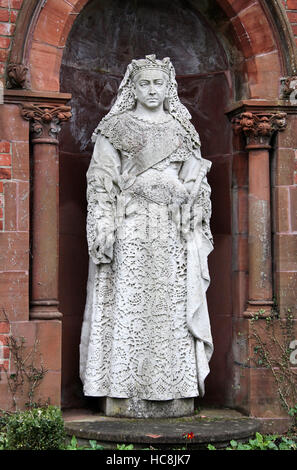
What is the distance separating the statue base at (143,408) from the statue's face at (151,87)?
103 inches

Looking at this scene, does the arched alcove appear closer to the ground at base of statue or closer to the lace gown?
the lace gown

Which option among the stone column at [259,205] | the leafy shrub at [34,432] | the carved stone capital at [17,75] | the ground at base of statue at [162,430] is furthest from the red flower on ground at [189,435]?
the carved stone capital at [17,75]

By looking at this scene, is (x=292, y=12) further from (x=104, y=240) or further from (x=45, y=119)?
(x=104, y=240)

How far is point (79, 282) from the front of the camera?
29.2 feet

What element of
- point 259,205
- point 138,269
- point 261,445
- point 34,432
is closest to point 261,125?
point 259,205

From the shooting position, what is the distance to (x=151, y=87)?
8109 millimetres

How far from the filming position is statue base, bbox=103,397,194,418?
7984 millimetres

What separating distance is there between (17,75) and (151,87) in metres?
1.18

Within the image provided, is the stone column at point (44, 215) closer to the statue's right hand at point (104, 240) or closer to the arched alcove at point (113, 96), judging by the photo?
the statue's right hand at point (104, 240)
